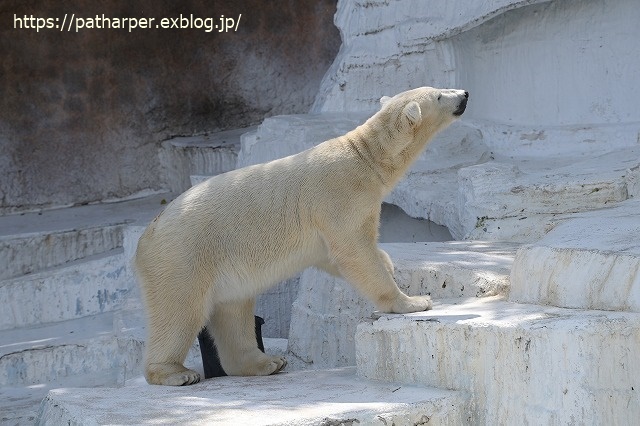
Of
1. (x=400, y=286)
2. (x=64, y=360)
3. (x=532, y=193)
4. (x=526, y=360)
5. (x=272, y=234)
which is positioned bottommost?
(x=64, y=360)

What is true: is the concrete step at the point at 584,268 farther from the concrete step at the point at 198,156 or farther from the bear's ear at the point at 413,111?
the concrete step at the point at 198,156

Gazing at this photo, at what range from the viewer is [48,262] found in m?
10.7

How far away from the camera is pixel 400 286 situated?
5188 mm

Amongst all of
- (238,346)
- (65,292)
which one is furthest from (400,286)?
(65,292)

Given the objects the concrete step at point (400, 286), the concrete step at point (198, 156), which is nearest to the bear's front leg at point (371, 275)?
the concrete step at point (400, 286)

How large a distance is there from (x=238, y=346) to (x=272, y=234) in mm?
633

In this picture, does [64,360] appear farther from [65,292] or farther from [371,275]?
[371,275]

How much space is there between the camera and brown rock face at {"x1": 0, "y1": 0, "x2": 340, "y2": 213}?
12.2m

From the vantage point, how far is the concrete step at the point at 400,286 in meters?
5.04

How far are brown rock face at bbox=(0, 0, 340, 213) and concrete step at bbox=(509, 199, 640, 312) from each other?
856cm

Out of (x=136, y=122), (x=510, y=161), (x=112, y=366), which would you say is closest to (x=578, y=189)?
(x=510, y=161)

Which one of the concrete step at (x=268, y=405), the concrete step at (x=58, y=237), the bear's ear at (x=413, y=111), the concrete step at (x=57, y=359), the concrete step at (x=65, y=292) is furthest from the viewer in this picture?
the concrete step at (x=58, y=237)

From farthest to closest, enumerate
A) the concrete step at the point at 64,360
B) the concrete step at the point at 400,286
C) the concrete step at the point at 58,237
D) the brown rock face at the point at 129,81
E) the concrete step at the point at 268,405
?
1. the brown rock face at the point at 129,81
2. the concrete step at the point at 58,237
3. the concrete step at the point at 64,360
4. the concrete step at the point at 400,286
5. the concrete step at the point at 268,405

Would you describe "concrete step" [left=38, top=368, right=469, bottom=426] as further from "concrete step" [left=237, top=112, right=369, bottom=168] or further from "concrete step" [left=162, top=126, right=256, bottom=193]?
"concrete step" [left=162, top=126, right=256, bottom=193]
